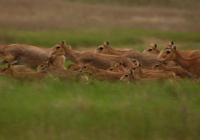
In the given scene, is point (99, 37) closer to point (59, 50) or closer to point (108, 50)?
point (108, 50)

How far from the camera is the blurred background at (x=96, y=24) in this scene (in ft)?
80.2

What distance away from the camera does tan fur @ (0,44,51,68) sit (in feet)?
50.0

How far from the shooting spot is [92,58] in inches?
589

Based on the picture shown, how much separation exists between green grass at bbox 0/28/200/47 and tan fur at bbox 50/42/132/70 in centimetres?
827

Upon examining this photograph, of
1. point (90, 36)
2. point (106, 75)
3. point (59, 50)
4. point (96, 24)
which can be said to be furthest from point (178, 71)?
point (96, 24)

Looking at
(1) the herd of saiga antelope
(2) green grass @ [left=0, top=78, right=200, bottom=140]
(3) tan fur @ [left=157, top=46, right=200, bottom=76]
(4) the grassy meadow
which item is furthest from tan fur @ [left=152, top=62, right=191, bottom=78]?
(2) green grass @ [left=0, top=78, right=200, bottom=140]

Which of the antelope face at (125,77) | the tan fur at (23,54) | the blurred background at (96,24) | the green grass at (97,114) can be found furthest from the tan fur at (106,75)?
the blurred background at (96,24)

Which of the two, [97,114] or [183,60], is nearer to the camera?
[97,114]

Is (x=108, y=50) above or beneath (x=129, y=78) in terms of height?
beneath

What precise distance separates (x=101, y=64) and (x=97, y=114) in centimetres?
543

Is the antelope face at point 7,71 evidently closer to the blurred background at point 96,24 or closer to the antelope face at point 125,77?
the antelope face at point 125,77

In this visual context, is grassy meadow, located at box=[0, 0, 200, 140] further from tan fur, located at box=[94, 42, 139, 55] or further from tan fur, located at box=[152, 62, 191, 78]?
tan fur, located at box=[94, 42, 139, 55]

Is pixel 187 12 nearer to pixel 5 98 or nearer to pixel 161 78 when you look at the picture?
pixel 161 78

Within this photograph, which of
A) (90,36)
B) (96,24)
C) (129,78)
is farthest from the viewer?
(96,24)
